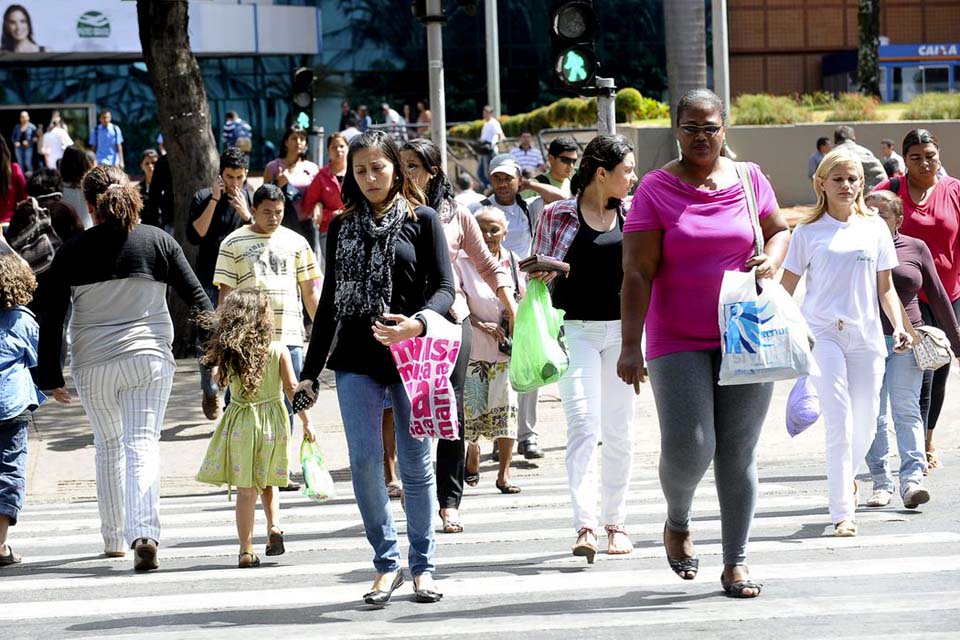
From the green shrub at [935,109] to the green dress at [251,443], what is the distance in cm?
2263

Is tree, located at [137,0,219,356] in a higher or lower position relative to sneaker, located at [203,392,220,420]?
higher

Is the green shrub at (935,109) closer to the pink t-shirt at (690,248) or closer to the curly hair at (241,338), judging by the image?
the curly hair at (241,338)

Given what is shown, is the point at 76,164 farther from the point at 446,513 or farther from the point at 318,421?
the point at 446,513

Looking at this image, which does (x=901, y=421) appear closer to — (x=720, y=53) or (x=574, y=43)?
(x=574, y=43)

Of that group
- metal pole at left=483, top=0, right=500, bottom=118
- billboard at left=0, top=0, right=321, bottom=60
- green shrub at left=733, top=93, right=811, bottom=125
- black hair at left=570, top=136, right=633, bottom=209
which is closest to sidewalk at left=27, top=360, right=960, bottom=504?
black hair at left=570, top=136, right=633, bottom=209

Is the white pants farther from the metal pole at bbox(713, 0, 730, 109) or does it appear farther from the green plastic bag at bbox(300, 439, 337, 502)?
the metal pole at bbox(713, 0, 730, 109)

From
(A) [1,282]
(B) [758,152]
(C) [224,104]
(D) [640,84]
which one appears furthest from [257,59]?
(A) [1,282]

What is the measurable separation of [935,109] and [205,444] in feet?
65.6

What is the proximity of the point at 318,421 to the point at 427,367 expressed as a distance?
6586mm

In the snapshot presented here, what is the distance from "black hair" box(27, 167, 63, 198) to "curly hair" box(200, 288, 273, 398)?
540 cm

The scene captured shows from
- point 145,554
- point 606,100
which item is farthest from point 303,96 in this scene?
point 145,554

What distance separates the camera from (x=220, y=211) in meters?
11.9

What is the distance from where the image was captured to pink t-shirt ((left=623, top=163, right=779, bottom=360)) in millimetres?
5898

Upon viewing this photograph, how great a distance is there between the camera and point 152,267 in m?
7.64
